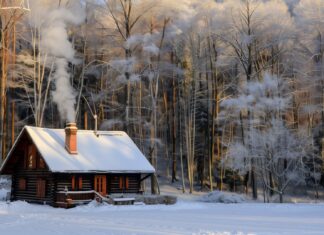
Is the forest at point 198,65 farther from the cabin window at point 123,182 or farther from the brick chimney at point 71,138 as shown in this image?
the cabin window at point 123,182

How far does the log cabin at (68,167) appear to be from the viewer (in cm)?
3206

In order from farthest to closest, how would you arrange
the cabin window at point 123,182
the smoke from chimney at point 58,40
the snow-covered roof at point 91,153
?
the smoke from chimney at point 58,40, the cabin window at point 123,182, the snow-covered roof at point 91,153

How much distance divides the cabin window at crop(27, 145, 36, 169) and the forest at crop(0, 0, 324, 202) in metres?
4.87

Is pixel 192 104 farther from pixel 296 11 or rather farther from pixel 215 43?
pixel 296 11

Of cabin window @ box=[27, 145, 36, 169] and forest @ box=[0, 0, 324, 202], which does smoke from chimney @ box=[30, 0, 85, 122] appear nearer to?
forest @ box=[0, 0, 324, 202]

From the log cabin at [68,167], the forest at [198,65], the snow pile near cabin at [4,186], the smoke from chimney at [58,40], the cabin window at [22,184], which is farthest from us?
the smoke from chimney at [58,40]

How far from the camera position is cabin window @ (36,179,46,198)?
33.5m

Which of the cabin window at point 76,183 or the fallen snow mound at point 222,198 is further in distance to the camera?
the fallen snow mound at point 222,198

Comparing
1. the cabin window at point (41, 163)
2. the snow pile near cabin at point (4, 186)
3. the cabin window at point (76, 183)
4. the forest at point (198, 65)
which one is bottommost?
the snow pile near cabin at point (4, 186)

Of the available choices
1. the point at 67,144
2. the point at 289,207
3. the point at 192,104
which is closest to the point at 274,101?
the point at 289,207

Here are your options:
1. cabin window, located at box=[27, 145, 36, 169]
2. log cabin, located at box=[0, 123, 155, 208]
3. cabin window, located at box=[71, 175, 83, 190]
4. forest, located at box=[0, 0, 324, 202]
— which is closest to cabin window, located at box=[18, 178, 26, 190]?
log cabin, located at box=[0, 123, 155, 208]

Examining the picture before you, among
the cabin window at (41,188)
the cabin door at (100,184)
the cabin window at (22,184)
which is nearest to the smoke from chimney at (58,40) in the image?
the cabin window at (22,184)

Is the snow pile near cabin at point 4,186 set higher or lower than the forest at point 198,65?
lower

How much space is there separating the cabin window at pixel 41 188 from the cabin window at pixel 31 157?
1229 millimetres
